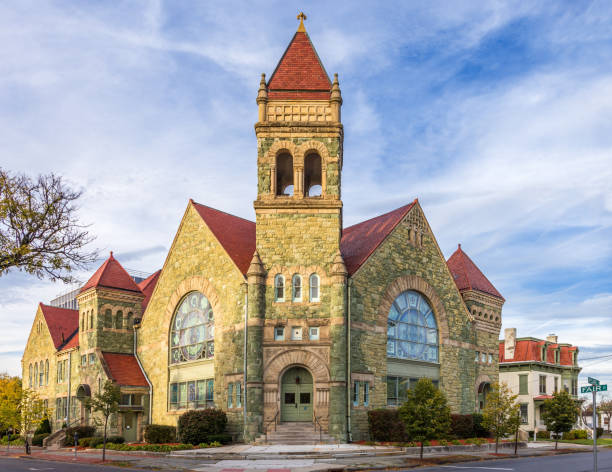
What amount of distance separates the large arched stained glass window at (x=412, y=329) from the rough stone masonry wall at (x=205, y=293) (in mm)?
8945

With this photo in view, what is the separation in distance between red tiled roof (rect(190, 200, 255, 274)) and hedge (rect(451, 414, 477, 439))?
49.1ft

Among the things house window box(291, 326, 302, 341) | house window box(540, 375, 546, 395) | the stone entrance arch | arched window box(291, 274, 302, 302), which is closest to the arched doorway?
the stone entrance arch

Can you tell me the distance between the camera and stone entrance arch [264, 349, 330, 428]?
110 feet

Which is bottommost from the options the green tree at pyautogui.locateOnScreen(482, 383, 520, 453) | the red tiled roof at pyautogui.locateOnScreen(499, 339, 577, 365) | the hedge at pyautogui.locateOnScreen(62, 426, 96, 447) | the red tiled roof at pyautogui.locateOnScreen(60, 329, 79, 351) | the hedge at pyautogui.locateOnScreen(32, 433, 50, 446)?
the hedge at pyautogui.locateOnScreen(32, 433, 50, 446)

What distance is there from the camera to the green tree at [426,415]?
28.7 meters

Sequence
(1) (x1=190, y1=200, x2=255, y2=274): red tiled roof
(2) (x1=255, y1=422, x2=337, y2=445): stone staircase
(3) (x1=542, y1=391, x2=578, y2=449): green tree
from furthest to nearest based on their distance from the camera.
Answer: (3) (x1=542, y1=391, x2=578, y2=449): green tree → (1) (x1=190, y1=200, x2=255, y2=274): red tiled roof → (2) (x1=255, y1=422, x2=337, y2=445): stone staircase

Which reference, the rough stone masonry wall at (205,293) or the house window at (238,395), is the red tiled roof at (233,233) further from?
the house window at (238,395)

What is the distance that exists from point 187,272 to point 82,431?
38.4ft

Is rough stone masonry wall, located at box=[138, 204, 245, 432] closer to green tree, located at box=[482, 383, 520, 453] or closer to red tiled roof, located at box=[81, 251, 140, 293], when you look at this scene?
red tiled roof, located at box=[81, 251, 140, 293]

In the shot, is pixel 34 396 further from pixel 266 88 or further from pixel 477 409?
pixel 477 409

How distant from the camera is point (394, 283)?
127ft

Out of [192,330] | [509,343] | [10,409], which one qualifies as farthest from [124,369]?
[509,343]

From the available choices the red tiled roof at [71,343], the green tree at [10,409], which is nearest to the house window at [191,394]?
the red tiled roof at [71,343]

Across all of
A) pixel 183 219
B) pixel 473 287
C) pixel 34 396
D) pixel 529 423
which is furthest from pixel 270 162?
pixel 529 423
